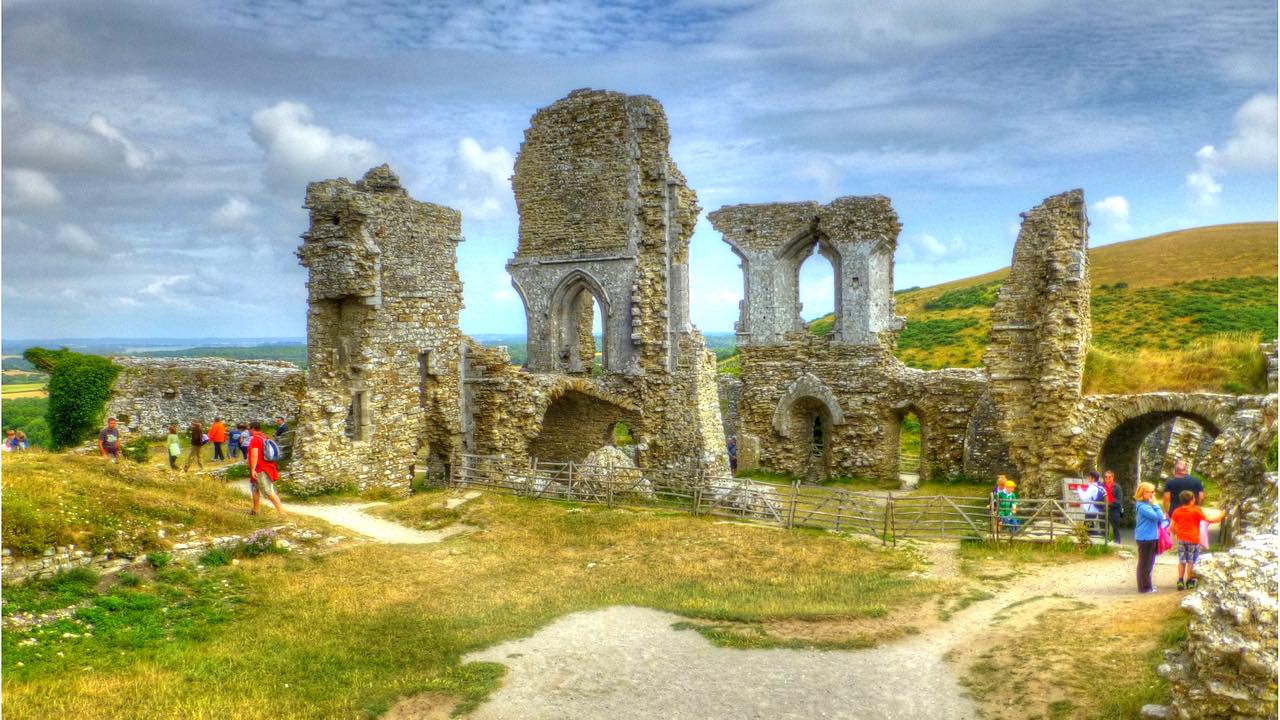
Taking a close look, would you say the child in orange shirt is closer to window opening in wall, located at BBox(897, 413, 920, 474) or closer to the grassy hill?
the grassy hill

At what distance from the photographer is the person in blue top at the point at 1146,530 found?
1059 centimetres

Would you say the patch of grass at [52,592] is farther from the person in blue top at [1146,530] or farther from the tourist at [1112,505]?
the tourist at [1112,505]

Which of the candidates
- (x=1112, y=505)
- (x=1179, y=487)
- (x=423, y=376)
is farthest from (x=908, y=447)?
(x=1179, y=487)

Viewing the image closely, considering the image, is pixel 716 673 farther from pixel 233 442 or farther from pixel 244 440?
pixel 233 442

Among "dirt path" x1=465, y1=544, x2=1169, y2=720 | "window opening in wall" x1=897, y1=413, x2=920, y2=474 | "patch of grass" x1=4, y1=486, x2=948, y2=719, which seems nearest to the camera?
"dirt path" x1=465, y1=544, x2=1169, y2=720

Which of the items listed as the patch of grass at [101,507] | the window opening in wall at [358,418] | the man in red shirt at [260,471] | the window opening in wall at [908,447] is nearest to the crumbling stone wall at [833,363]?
the window opening in wall at [908,447]

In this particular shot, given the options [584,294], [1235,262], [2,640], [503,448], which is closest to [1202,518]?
[2,640]

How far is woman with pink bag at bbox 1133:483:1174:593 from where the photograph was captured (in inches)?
417

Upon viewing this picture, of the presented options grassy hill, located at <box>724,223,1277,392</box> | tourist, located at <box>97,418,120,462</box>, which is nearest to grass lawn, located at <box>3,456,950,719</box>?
tourist, located at <box>97,418,120,462</box>

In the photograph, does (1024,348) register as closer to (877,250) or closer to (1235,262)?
(877,250)

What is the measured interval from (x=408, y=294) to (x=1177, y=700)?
16.5 metres

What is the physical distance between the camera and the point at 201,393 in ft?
79.3

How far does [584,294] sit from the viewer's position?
25.4 meters

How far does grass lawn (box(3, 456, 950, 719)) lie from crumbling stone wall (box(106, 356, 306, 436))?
912 cm
